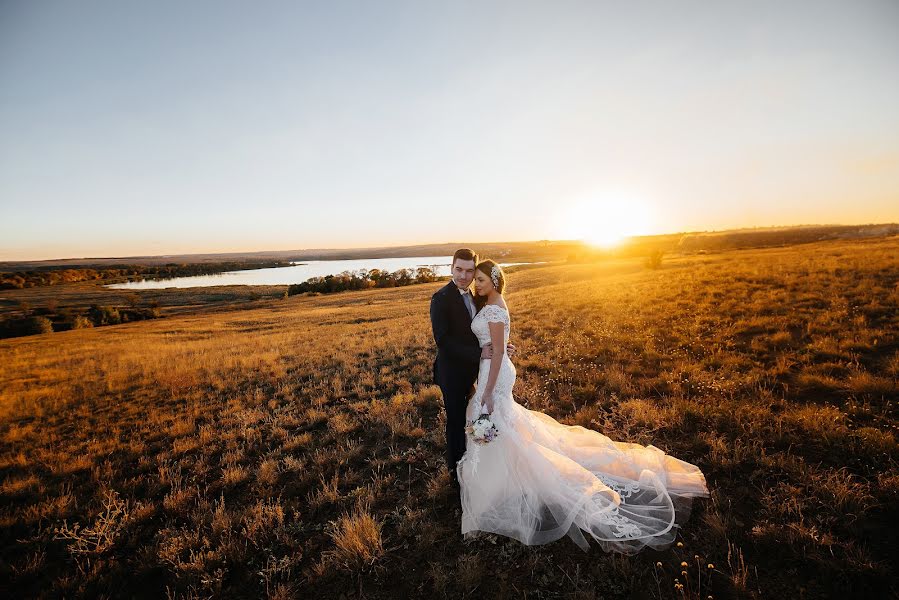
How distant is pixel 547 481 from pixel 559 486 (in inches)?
5.5

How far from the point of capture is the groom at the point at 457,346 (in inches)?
163

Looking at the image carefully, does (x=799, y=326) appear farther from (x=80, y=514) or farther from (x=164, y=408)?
(x=164, y=408)

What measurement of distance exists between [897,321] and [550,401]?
956 centimetres

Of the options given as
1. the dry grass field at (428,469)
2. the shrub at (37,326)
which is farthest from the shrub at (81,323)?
the dry grass field at (428,469)

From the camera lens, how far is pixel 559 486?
403cm

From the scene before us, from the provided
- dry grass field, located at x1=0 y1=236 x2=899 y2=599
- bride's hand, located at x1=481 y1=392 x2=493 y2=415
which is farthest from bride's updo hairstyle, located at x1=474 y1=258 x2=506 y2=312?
dry grass field, located at x1=0 y1=236 x2=899 y2=599

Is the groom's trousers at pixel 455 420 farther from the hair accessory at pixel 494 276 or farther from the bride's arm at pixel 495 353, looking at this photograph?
the hair accessory at pixel 494 276

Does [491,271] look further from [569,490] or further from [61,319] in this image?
[61,319]

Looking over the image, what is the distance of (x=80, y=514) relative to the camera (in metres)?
5.04

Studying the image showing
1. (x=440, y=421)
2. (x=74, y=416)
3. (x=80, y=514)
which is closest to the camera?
(x=80, y=514)

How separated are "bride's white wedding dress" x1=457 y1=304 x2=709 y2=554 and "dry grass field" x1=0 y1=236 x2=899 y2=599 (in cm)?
20

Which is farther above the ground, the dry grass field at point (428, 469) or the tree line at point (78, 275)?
the tree line at point (78, 275)

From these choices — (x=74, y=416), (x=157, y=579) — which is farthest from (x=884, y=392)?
(x=74, y=416)

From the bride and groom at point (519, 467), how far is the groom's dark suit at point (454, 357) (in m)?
0.01
